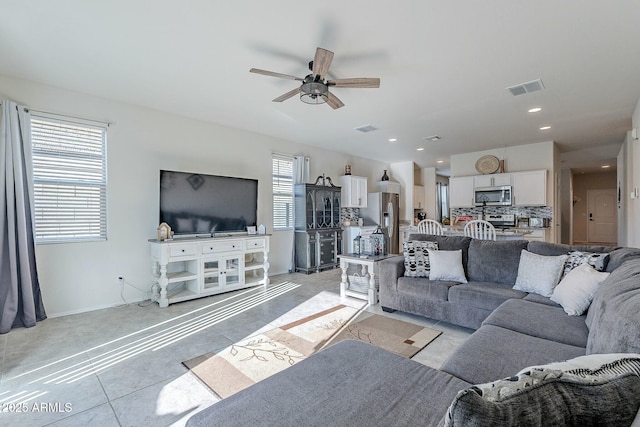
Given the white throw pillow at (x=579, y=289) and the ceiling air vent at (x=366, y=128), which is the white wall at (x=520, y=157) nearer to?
the ceiling air vent at (x=366, y=128)

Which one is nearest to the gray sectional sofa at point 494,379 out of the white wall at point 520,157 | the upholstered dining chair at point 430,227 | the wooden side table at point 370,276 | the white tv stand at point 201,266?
the wooden side table at point 370,276

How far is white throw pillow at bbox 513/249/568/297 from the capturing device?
2707 mm

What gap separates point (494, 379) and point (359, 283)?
3011mm

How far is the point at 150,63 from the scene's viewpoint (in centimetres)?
300

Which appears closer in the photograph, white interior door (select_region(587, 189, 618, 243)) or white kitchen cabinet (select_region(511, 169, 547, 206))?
Answer: white kitchen cabinet (select_region(511, 169, 547, 206))

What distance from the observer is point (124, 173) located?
4.03m

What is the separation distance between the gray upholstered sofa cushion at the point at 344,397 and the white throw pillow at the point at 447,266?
6.66ft

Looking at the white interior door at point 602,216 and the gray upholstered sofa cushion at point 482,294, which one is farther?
the white interior door at point 602,216

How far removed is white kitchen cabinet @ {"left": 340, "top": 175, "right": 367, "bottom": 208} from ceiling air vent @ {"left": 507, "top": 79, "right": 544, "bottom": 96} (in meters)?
3.86

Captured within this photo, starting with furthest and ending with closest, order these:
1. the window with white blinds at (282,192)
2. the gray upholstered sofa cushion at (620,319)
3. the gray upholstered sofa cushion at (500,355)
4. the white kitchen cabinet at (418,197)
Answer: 1. the white kitchen cabinet at (418,197)
2. the window with white blinds at (282,192)
3. the gray upholstered sofa cushion at (500,355)
4. the gray upholstered sofa cushion at (620,319)

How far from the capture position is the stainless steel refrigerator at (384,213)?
7.75 m

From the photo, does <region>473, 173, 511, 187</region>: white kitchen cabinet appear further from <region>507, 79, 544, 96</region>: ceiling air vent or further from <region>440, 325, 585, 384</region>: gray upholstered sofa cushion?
<region>440, 325, 585, 384</region>: gray upholstered sofa cushion

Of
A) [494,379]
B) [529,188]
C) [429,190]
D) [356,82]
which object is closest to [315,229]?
[356,82]

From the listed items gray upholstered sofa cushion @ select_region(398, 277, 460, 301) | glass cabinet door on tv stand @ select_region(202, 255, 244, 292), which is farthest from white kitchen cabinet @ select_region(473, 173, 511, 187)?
glass cabinet door on tv stand @ select_region(202, 255, 244, 292)
